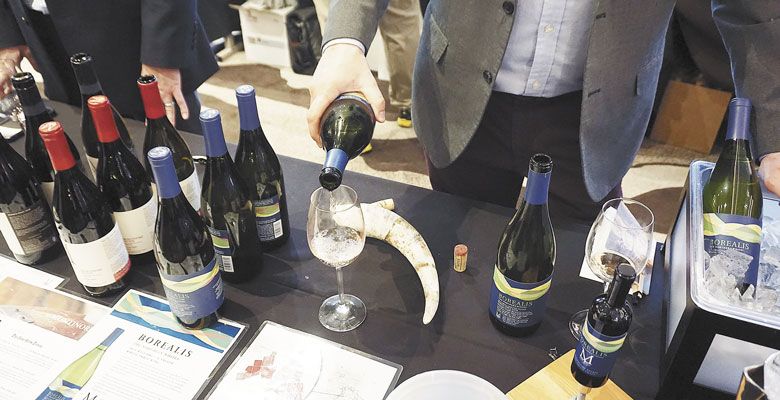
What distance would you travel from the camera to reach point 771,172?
3.02 feet

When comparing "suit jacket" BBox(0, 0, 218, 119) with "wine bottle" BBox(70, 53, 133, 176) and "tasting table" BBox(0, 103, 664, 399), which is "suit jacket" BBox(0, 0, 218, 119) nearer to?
"wine bottle" BBox(70, 53, 133, 176)

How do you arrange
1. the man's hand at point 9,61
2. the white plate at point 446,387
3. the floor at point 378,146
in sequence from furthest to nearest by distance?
the floor at point 378,146, the man's hand at point 9,61, the white plate at point 446,387

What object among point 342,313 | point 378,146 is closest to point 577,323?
point 342,313

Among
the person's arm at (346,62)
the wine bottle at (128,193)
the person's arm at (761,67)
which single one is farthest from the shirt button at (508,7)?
the wine bottle at (128,193)

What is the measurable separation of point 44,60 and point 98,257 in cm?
104

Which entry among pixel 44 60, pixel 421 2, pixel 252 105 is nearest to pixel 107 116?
pixel 252 105

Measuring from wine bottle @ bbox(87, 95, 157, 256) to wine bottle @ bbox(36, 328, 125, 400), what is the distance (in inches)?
7.3

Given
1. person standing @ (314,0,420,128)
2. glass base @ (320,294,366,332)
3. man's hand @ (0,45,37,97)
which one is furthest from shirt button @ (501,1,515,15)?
person standing @ (314,0,420,128)

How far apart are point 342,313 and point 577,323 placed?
0.39 meters

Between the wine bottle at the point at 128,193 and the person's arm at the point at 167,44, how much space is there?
0.46 m

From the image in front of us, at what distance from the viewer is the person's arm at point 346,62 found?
38.7 inches

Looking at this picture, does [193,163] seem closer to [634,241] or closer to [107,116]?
[107,116]

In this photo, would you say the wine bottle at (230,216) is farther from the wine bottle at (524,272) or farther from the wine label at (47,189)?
the wine bottle at (524,272)

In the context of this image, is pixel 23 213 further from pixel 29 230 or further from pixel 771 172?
pixel 771 172
